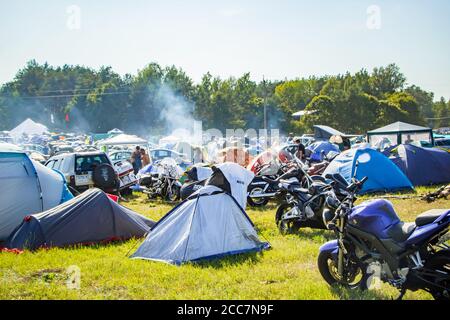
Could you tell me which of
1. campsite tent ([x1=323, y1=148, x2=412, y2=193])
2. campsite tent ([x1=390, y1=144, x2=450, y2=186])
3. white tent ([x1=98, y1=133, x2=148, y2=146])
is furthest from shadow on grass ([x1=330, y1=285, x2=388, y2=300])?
white tent ([x1=98, y1=133, x2=148, y2=146])

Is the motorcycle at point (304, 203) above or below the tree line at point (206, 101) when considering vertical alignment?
below

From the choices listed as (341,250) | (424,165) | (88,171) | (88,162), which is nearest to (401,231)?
(341,250)

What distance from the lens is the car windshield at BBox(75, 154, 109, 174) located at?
50.6ft

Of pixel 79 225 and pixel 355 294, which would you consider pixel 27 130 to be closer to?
pixel 79 225

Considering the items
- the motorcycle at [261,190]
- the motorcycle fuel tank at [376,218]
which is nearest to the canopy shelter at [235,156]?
the motorcycle at [261,190]

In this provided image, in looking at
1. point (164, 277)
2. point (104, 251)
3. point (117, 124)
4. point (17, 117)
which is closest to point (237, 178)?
point (104, 251)

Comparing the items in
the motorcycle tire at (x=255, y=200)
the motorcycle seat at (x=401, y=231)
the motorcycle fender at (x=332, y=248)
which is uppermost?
the motorcycle seat at (x=401, y=231)

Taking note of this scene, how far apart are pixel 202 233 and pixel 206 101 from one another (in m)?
48.6

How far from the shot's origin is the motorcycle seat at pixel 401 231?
16.1 ft

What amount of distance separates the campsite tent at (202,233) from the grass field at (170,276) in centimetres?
19

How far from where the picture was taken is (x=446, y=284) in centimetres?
468

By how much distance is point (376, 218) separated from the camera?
17.0ft

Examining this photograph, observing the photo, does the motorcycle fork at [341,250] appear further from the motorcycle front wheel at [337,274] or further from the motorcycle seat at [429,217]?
the motorcycle seat at [429,217]
